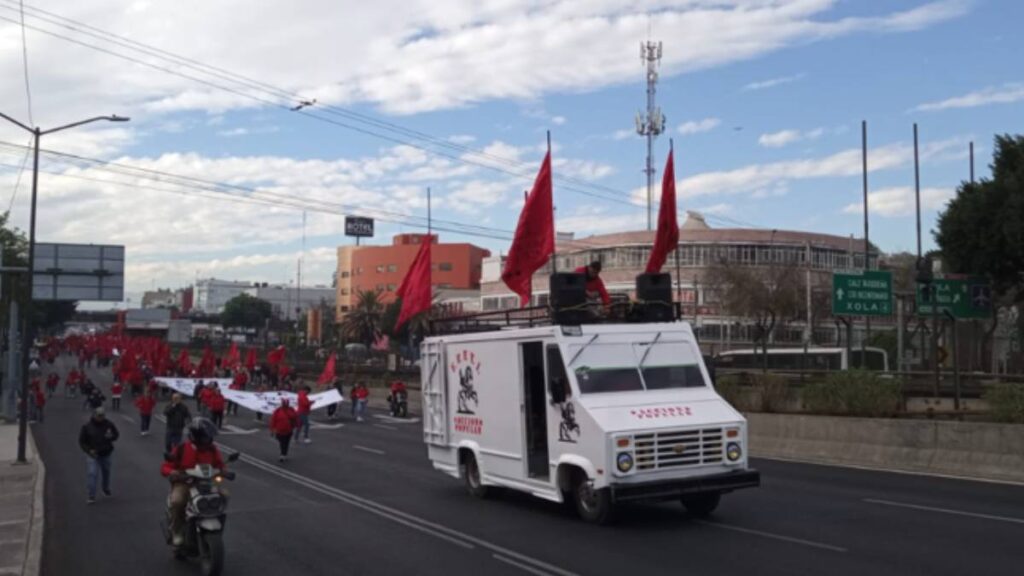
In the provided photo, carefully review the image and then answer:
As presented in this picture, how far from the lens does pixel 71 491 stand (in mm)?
19469

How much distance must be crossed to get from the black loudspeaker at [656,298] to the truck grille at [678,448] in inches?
88.9

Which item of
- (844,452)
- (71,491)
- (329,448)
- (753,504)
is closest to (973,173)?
(844,452)

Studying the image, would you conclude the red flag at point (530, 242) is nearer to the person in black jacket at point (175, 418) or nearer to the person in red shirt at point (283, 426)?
the person in black jacket at point (175, 418)

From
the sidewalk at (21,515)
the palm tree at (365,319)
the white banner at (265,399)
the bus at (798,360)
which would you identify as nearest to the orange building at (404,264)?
the palm tree at (365,319)

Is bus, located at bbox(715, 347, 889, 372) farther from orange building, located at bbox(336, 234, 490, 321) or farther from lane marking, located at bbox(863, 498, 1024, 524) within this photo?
orange building, located at bbox(336, 234, 490, 321)

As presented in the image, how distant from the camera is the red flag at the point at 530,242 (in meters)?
18.6

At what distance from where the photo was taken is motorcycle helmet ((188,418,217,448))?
447 inches

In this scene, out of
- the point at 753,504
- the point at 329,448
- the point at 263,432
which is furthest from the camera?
the point at 263,432

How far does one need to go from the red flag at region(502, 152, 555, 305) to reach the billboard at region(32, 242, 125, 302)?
75.9 ft

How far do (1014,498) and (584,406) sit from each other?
24.3ft

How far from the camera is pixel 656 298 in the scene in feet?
48.8

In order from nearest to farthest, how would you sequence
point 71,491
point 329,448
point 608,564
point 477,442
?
point 608,564 < point 477,442 < point 71,491 < point 329,448

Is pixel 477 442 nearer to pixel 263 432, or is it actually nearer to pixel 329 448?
pixel 329 448

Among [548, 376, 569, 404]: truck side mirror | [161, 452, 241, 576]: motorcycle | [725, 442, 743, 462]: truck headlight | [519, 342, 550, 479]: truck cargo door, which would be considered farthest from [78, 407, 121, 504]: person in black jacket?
[725, 442, 743, 462]: truck headlight
